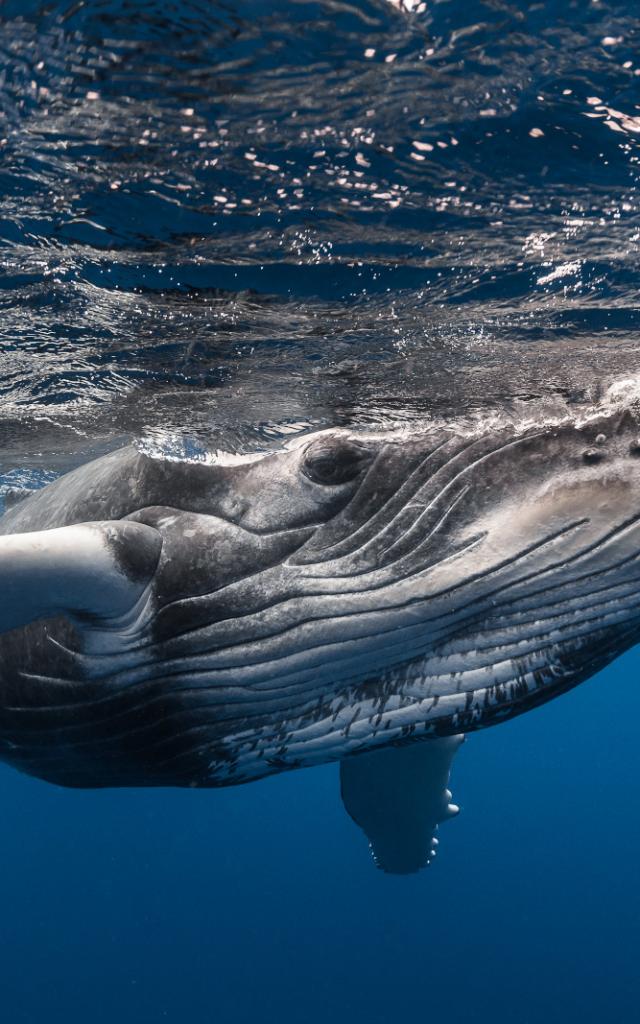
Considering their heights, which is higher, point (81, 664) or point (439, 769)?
point (81, 664)

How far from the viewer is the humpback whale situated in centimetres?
320

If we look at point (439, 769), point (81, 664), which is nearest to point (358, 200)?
point (81, 664)

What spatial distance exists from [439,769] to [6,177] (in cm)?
813

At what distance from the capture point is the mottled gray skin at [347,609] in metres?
3.20

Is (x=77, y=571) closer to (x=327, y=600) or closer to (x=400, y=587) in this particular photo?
(x=327, y=600)

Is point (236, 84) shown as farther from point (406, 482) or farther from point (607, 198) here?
point (607, 198)

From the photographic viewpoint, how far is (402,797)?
30.1ft

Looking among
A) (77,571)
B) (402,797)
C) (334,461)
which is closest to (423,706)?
(334,461)

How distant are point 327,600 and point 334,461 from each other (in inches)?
29.4

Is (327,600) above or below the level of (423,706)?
above

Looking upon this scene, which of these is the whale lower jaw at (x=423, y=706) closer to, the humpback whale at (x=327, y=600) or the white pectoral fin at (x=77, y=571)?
the humpback whale at (x=327, y=600)

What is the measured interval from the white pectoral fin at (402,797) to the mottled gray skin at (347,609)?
5410 millimetres

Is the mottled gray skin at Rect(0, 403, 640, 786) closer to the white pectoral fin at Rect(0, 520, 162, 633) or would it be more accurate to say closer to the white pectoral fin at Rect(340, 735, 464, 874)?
the white pectoral fin at Rect(0, 520, 162, 633)

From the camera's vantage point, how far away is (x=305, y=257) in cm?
467
